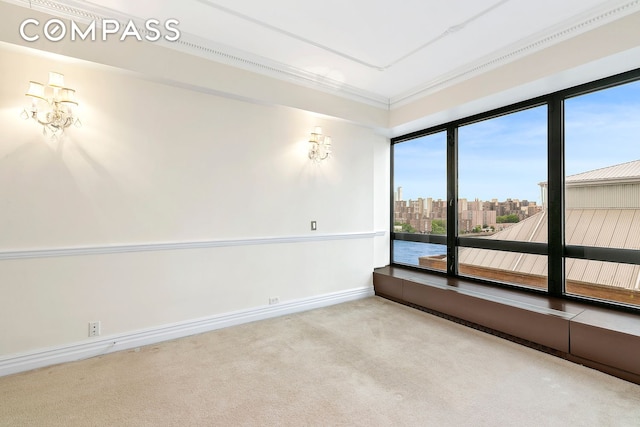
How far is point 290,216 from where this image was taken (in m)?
3.70

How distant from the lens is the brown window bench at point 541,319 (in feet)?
7.46

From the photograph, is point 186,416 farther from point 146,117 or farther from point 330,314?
point 146,117

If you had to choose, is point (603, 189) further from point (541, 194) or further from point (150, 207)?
point (150, 207)

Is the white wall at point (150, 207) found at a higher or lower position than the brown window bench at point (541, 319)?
higher

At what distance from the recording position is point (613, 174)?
280 cm

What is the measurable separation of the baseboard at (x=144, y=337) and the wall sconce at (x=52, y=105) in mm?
1740

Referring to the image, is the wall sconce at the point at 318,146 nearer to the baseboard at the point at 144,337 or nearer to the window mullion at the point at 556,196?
the baseboard at the point at 144,337

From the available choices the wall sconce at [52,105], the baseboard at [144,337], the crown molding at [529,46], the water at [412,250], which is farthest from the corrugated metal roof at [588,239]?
the wall sconce at [52,105]

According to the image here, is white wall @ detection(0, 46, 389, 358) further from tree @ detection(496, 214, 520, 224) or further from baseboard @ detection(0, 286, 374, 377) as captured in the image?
tree @ detection(496, 214, 520, 224)

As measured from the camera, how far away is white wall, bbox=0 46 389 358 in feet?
7.79

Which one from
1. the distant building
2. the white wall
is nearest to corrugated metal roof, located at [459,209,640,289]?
the distant building

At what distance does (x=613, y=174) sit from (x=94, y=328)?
4.82 meters

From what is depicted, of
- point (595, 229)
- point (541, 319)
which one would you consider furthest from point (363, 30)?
point (541, 319)

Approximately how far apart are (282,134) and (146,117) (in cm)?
141
